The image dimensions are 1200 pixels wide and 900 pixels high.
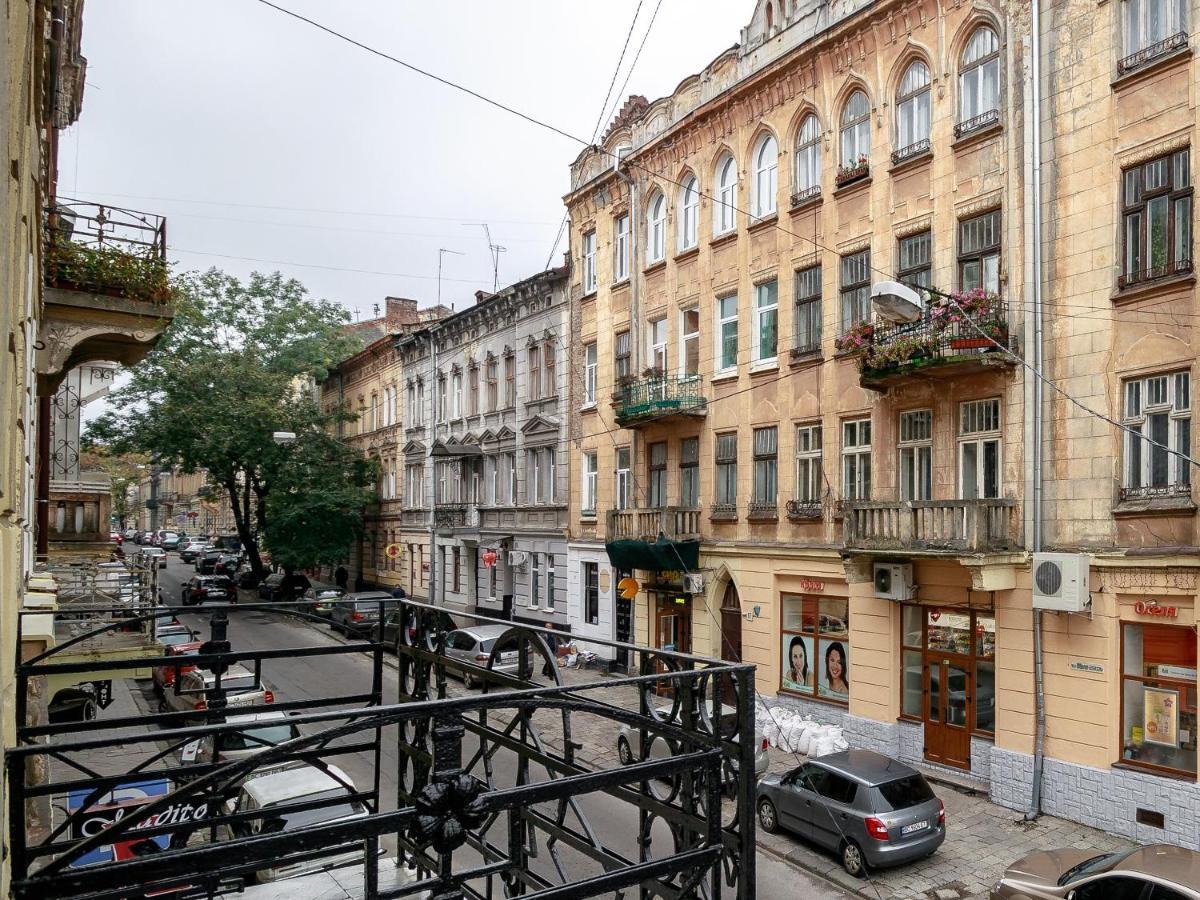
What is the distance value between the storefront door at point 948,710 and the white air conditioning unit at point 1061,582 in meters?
2.39

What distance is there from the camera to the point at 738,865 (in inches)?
178

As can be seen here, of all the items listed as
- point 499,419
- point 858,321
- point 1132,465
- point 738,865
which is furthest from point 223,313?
point 738,865

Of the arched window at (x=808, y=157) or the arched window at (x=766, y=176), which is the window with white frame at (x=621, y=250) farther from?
the arched window at (x=808, y=157)

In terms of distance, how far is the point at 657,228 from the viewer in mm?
24016

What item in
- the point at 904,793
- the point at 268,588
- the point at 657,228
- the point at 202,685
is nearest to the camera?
the point at 904,793

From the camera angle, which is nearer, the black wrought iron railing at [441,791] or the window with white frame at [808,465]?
the black wrought iron railing at [441,791]

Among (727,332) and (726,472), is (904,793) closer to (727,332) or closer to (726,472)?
(726,472)

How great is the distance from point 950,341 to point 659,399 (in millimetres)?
8795

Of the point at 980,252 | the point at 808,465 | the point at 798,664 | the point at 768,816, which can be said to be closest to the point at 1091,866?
the point at 768,816

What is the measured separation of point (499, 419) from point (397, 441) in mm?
10880

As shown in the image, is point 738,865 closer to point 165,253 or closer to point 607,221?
point 165,253

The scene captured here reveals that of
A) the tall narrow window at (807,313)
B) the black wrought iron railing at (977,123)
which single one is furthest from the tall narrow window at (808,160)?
the black wrought iron railing at (977,123)

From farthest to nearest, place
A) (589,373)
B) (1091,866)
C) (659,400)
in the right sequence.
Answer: (589,373) < (659,400) < (1091,866)

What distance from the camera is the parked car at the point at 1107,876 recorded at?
340 inches
